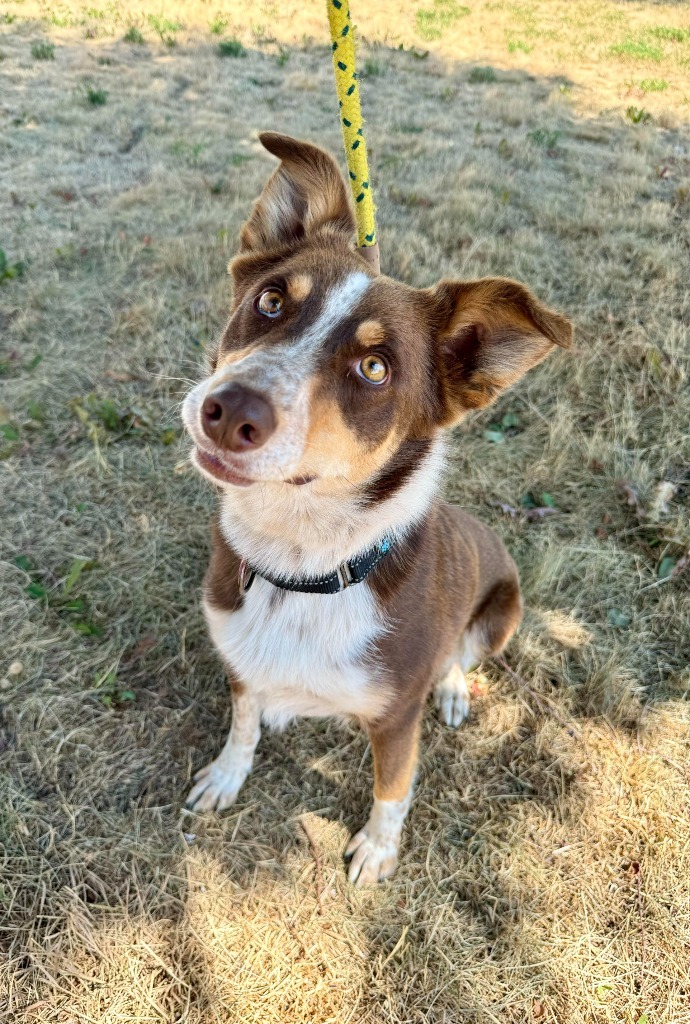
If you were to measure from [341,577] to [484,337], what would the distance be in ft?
3.16

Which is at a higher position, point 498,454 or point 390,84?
point 390,84

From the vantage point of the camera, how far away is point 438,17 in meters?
14.8

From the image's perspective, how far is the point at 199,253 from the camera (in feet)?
18.7

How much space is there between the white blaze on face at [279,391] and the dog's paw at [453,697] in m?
1.85

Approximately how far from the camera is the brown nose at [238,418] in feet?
5.48

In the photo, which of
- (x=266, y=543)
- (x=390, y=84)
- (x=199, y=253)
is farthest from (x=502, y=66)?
(x=266, y=543)

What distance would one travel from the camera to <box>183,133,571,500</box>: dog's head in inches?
69.4

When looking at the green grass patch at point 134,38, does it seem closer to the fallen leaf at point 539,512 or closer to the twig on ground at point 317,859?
the fallen leaf at point 539,512

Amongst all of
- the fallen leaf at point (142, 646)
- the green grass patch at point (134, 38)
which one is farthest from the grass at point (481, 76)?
the fallen leaf at point (142, 646)

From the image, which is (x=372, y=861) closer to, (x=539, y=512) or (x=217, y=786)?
(x=217, y=786)

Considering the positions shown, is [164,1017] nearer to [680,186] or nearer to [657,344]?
[657,344]

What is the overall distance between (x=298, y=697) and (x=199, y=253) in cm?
460

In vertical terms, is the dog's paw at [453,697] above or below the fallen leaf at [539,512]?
below

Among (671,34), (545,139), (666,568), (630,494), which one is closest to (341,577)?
(666,568)
